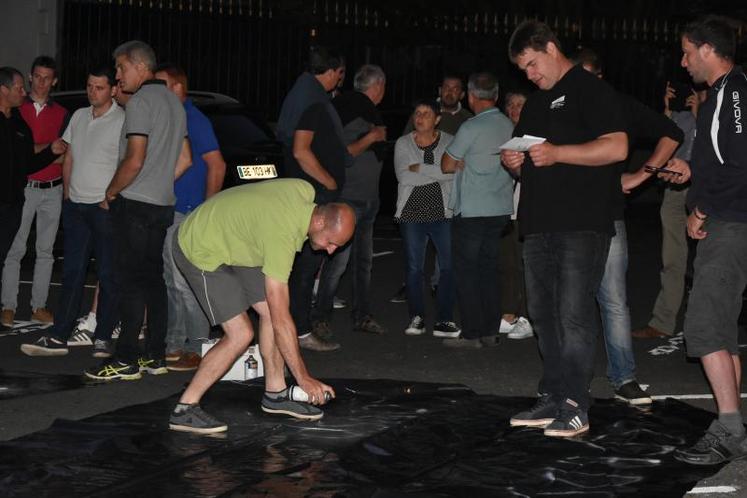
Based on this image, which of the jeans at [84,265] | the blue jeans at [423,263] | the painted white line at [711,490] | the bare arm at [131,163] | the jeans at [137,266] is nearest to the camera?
the painted white line at [711,490]

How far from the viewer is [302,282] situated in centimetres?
1050

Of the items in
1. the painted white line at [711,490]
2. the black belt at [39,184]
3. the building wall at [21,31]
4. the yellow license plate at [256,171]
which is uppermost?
the building wall at [21,31]

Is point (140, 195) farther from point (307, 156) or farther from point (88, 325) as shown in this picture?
point (88, 325)

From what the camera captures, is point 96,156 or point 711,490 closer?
point 711,490

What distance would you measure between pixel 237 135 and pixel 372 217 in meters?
3.99

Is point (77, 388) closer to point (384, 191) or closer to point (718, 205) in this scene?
point (718, 205)

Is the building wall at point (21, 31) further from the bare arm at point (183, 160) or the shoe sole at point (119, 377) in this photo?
the shoe sole at point (119, 377)

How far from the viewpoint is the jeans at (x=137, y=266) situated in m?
9.19

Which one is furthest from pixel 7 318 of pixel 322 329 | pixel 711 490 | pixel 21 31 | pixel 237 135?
pixel 21 31

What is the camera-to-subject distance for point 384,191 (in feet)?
65.9

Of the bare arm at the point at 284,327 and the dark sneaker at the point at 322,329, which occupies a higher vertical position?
the bare arm at the point at 284,327

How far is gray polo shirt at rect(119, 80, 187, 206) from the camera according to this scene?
9055 mm

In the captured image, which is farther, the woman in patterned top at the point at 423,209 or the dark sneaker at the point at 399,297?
the dark sneaker at the point at 399,297

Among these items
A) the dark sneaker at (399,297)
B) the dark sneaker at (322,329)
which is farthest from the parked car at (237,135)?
the dark sneaker at (322,329)
